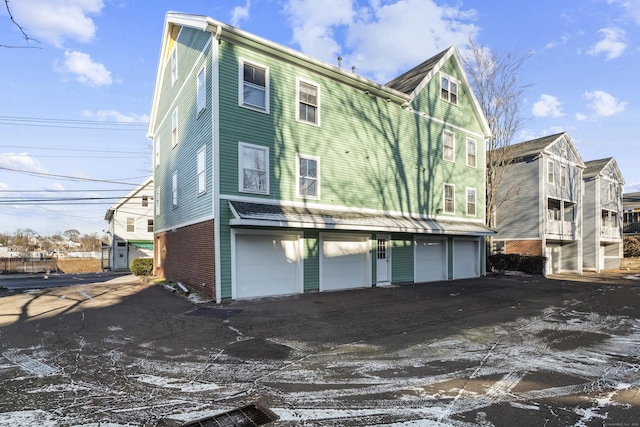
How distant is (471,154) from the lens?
20.3 m

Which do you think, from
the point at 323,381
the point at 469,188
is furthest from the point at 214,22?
the point at 469,188

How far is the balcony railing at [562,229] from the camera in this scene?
2458cm

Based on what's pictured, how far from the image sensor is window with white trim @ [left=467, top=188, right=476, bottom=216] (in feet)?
65.7

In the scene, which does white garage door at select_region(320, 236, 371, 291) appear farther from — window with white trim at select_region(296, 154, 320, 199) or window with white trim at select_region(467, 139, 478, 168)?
window with white trim at select_region(467, 139, 478, 168)

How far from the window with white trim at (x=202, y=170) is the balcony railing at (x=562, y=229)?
2261cm

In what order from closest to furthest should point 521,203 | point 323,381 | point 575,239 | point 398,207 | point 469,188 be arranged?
point 323,381
point 398,207
point 469,188
point 521,203
point 575,239

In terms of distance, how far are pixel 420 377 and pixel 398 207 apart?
11917 millimetres

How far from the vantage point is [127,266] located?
34281mm

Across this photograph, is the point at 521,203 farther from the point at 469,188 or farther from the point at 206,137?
the point at 206,137

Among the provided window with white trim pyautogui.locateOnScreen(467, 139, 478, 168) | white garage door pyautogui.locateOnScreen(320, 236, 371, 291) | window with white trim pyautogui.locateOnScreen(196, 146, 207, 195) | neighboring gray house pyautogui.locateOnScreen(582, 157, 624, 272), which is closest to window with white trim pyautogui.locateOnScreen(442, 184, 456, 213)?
window with white trim pyautogui.locateOnScreen(467, 139, 478, 168)

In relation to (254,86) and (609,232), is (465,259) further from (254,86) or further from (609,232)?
(609,232)

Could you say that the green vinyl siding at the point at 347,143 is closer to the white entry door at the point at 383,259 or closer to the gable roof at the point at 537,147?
the white entry door at the point at 383,259

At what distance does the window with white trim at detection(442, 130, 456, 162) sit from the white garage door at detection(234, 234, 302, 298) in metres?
10.4

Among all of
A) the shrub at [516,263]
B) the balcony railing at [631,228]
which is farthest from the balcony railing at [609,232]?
the shrub at [516,263]
